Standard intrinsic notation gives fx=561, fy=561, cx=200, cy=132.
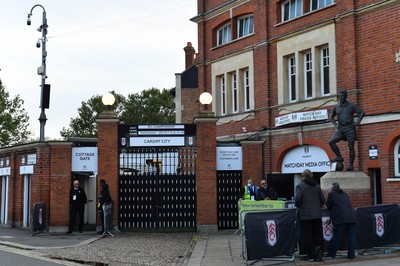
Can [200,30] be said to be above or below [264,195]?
above

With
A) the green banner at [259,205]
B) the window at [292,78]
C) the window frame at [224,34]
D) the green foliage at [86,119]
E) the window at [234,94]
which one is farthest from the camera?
the green foliage at [86,119]

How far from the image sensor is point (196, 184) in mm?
20172

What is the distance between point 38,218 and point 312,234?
10995mm

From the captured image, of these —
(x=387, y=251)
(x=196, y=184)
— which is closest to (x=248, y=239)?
(x=387, y=251)

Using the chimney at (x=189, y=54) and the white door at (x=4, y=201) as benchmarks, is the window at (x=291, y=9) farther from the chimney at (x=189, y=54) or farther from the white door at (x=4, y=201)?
the chimney at (x=189, y=54)

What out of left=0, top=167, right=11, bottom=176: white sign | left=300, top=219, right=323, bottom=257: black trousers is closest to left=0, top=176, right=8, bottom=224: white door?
left=0, top=167, right=11, bottom=176: white sign

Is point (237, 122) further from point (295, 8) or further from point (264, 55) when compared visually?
point (295, 8)

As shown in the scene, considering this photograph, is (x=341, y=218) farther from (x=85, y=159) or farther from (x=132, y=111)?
(x=132, y=111)

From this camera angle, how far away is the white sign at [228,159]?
20750 mm

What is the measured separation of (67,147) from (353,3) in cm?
1188

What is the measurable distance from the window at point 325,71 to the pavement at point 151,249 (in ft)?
23.1

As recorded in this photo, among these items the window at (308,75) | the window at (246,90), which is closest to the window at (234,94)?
the window at (246,90)

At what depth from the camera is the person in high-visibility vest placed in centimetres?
1940

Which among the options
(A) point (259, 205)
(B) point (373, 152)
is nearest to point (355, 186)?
(A) point (259, 205)
